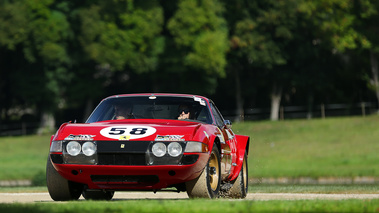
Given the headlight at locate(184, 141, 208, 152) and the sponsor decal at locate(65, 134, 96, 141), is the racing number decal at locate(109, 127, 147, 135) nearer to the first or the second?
the sponsor decal at locate(65, 134, 96, 141)

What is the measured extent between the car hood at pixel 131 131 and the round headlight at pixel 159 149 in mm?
80

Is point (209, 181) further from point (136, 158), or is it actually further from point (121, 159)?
point (121, 159)

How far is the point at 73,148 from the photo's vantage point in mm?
11984

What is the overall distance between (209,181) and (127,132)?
1.38 m

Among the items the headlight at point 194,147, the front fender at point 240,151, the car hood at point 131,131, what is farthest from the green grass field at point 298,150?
the headlight at point 194,147

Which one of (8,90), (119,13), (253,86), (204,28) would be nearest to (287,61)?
(253,86)

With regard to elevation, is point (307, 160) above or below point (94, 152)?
below

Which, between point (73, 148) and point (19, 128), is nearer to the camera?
point (73, 148)

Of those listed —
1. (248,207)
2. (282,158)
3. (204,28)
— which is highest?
(204,28)

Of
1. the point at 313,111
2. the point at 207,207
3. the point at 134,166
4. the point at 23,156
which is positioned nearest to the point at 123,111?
the point at 134,166

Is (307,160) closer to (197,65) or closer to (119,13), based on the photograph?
(197,65)

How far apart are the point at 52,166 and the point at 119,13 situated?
46374 mm

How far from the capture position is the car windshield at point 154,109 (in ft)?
45.1

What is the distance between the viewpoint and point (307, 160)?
40031mm
